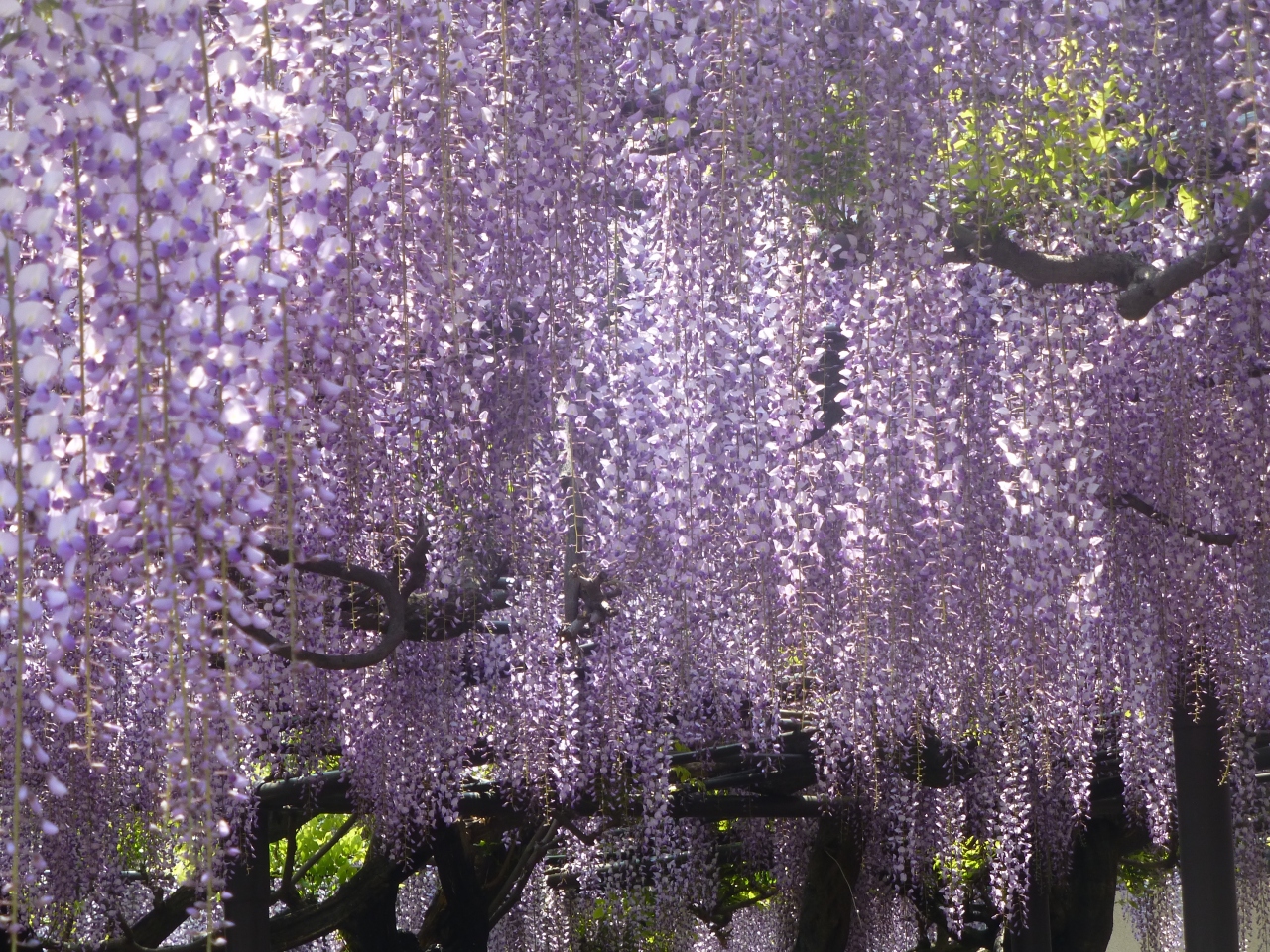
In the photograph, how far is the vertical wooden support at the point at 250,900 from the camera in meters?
7.23

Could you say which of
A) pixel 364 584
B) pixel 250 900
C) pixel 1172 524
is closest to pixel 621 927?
pixel 250 900

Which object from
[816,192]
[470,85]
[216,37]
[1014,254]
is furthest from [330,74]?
[1014,254]

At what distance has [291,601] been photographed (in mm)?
2691

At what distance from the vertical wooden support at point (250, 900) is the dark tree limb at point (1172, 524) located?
436 cm

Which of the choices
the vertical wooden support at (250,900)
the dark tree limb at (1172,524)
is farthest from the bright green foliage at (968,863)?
the vertical wooden support at (250,900)

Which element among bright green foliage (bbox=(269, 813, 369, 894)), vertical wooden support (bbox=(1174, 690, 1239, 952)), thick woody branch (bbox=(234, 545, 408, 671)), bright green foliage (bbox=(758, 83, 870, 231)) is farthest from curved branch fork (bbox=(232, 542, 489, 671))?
bright green foliage (bbox=(269, 813, 369, 894))

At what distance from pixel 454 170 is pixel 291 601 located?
1.77 meters

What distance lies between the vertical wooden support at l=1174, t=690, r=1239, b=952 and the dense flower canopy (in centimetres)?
55

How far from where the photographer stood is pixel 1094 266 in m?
4.75

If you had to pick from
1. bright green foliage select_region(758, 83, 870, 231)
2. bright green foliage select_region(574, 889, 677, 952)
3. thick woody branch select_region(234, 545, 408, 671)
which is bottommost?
bright green foliage select_region(574, 889, 677, 952)

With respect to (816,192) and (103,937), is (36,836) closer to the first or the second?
(103,937)

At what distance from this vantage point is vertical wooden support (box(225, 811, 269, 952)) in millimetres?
7227

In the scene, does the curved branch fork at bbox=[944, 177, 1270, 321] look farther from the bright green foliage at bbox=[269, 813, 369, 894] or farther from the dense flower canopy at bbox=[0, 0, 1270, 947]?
the bright green foliage at bbox=[269, 813, 369, 894]

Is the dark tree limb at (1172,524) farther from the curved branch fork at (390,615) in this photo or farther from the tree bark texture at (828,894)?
the tree bark texture at (828,894)
